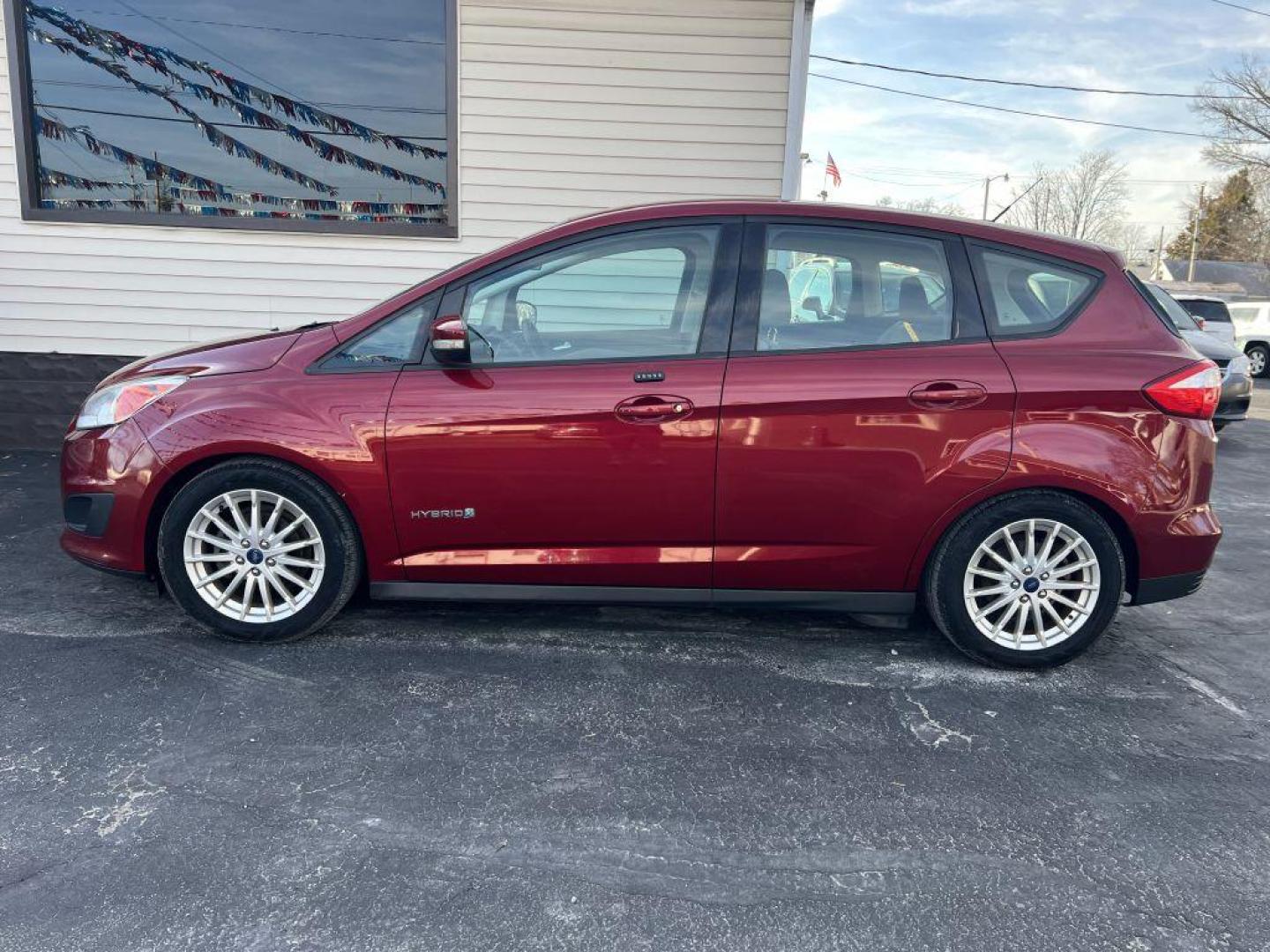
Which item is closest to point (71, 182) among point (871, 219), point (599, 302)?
point (599, 302)

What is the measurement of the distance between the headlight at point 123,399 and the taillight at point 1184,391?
3.72 metres

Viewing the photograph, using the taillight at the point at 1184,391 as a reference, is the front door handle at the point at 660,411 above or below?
below

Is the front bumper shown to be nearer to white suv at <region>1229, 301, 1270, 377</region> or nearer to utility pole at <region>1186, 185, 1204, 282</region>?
white suv at <region>1229, 301, 1270, 377</region>

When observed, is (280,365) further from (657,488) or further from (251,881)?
(251,881)

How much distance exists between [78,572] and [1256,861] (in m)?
4.94

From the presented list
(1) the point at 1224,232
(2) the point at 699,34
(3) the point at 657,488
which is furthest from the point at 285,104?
(1) the point at 1224,232

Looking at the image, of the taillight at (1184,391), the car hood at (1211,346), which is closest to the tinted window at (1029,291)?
the taillight at (1184,391)

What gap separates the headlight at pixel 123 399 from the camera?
362 centimetres

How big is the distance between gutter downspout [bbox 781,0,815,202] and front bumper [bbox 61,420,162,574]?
502 centimetres

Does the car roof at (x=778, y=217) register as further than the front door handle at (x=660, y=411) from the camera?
Yes

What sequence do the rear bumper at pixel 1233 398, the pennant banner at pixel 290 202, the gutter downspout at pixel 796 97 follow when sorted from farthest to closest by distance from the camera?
the rear bumper at pixel 1233 398 < the pennant banner at pixel 290 202 < the gutter downspout at pixel 796 97

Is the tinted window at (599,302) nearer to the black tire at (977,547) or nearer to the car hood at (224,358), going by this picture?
the car hood at (224,358)

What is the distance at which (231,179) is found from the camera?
24.1 feet

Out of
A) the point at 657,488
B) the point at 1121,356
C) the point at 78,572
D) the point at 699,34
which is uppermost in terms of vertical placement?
the point at 699,34
